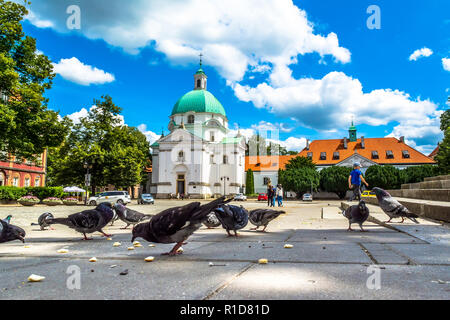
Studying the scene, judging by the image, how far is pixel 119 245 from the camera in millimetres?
5383

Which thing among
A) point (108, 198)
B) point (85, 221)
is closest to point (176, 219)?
point (85, 221)

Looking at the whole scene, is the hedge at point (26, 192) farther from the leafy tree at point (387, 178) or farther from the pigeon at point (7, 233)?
the leafy tree at point (387, 178)

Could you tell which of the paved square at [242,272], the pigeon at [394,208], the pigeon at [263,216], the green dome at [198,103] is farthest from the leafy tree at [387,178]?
the paved square at [242,272]

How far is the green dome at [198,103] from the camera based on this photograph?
66250 mm

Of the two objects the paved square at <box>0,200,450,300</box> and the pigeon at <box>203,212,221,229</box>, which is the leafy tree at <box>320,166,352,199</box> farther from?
the paved square at <box>0,200,450,300</box>

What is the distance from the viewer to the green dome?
66.2 meters

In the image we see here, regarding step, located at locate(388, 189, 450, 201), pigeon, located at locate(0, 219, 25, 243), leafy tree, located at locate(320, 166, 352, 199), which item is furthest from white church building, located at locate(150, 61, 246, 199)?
pigeon, located at locate(0, 219, 25, 243)

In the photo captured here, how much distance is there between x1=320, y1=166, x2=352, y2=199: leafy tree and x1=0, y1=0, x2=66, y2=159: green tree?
48487mm

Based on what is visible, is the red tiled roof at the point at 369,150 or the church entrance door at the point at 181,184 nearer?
the church entrance door at the point at 181,184

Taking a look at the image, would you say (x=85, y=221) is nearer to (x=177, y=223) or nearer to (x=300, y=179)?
(x=177, y=223)

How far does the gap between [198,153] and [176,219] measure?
2217 inches

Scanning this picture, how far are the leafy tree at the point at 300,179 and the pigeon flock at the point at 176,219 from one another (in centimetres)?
5063

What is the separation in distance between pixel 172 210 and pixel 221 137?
63.8 m

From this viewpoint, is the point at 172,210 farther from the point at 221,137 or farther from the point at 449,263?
the point at 221,137
